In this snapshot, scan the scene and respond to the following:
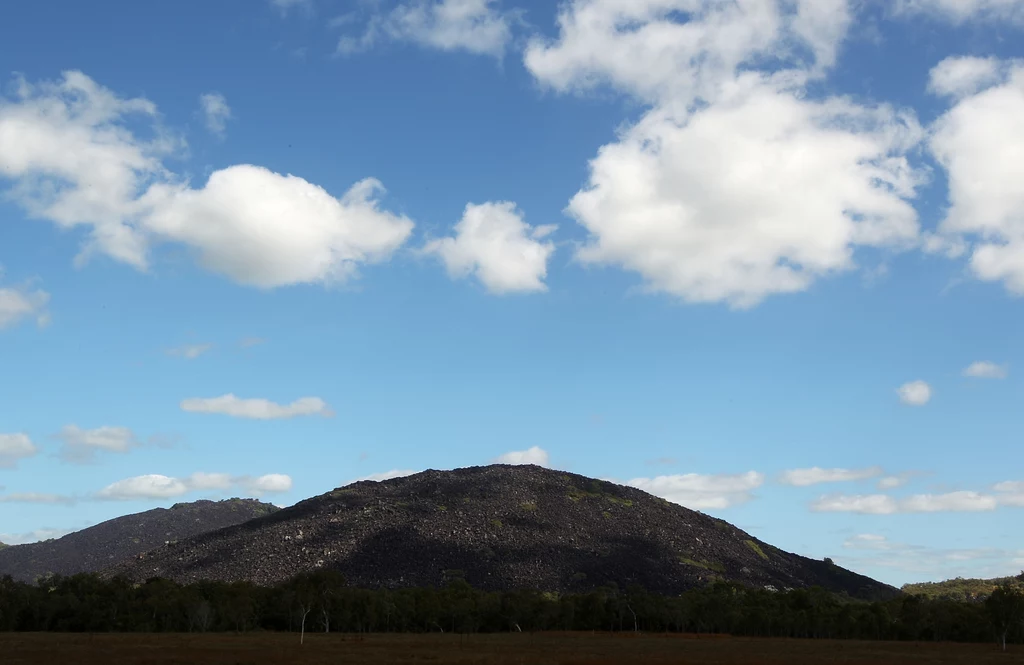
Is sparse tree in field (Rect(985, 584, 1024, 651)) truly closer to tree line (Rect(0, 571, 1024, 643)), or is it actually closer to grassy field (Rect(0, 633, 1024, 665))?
tree line (Rect(0, 571, 1024, 643))

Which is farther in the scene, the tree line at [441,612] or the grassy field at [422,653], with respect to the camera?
the tree line at [441,612]

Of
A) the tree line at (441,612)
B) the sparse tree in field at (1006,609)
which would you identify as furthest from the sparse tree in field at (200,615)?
the sparse tree in field at (1006,609)

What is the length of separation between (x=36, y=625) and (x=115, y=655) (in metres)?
74.8

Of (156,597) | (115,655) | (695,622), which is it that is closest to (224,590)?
(156,597)

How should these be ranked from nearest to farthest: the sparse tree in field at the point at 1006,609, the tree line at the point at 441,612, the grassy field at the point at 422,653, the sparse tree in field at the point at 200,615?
1. the grassy field at the point at 422,653
2. the sparse tree in field at the point at 1006,609
3. the sparse tree in field at the point at 200,615
4. the tree line at the point at 441,612

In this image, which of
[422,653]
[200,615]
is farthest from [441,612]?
[422,653]

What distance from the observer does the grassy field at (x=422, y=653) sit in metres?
70.2

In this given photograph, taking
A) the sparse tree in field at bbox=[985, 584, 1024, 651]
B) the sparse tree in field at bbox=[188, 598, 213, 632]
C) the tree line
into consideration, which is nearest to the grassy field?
the sparse tree in field at bbox=[188, 598, 213, 632]

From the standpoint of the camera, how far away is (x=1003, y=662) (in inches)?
3108

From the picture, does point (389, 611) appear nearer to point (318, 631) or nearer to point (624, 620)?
point (318, 631)

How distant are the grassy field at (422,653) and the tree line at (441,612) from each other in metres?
24.7

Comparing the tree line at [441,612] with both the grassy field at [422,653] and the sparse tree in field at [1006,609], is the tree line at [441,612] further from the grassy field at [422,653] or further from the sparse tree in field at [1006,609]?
the grassy field at [422,653]

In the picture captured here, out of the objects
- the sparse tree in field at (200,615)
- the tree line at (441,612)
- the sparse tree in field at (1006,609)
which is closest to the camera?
the sparse tree in field at (1006,609)

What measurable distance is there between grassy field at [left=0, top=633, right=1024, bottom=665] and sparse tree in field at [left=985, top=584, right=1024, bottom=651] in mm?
24809
